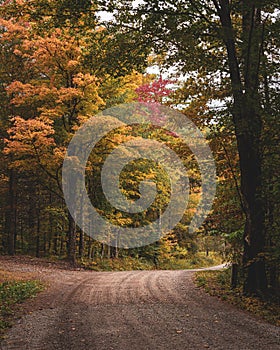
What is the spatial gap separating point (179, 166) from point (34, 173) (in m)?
11.9

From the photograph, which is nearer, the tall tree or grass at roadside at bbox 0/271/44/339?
grass at roadside at bbox 0/271/44/339

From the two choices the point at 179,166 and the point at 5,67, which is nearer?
the point at 179,166

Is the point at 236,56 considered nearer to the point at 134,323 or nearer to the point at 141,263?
the point at 134,323

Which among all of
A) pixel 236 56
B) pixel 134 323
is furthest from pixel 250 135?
pixel 134 323

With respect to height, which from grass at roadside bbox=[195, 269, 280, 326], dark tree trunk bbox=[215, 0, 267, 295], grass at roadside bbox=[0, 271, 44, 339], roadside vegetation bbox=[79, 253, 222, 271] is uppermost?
dark tree trunk bbox=[215, 0, 267, 295]

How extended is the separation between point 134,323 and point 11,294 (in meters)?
4.62

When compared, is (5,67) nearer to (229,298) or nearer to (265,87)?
(265,87)

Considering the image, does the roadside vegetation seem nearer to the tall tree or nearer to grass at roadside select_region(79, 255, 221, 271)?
grass at roadside select_region(79, 255, 221, 271)

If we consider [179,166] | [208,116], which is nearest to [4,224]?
[179,166]

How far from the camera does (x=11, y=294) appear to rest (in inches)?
428

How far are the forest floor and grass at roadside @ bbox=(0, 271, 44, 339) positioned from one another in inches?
10.3

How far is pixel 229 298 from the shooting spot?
35.3 feet

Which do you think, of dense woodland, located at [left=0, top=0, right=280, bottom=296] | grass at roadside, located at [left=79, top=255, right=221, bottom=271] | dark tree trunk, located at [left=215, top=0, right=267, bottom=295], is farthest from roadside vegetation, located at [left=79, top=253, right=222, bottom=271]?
dark tree trunk, located at [left=215, top=0, right=267, bottom=295]

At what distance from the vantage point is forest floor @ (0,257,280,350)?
646 cm
